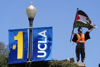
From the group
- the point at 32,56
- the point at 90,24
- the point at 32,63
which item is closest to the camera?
the point at 32,56

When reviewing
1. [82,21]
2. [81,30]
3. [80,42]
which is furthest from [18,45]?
[82,21]

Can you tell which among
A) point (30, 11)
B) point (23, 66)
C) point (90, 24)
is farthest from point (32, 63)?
point (90, 24)

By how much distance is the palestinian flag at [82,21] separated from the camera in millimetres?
16555

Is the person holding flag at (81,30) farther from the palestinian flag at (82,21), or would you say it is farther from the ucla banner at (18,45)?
the ucla banner at (18,45)

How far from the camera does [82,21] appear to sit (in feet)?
54.6

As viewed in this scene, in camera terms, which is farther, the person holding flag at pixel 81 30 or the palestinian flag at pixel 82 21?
the palestinian flag at pixel 82 21

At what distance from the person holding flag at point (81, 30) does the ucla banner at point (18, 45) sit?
4.47m

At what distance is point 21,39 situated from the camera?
13.2m

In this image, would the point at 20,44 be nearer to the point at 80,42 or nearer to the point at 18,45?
the point at 18,45

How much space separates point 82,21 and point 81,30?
672mm

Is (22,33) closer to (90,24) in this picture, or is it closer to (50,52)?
(50,52)

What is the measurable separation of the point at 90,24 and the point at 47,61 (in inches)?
189

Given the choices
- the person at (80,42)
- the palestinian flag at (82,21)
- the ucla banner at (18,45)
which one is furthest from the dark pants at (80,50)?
the ucla banner at (18,45)

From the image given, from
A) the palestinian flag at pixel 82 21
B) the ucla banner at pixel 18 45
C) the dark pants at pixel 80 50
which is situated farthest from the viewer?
the palestinian flag at pixel 82 21
